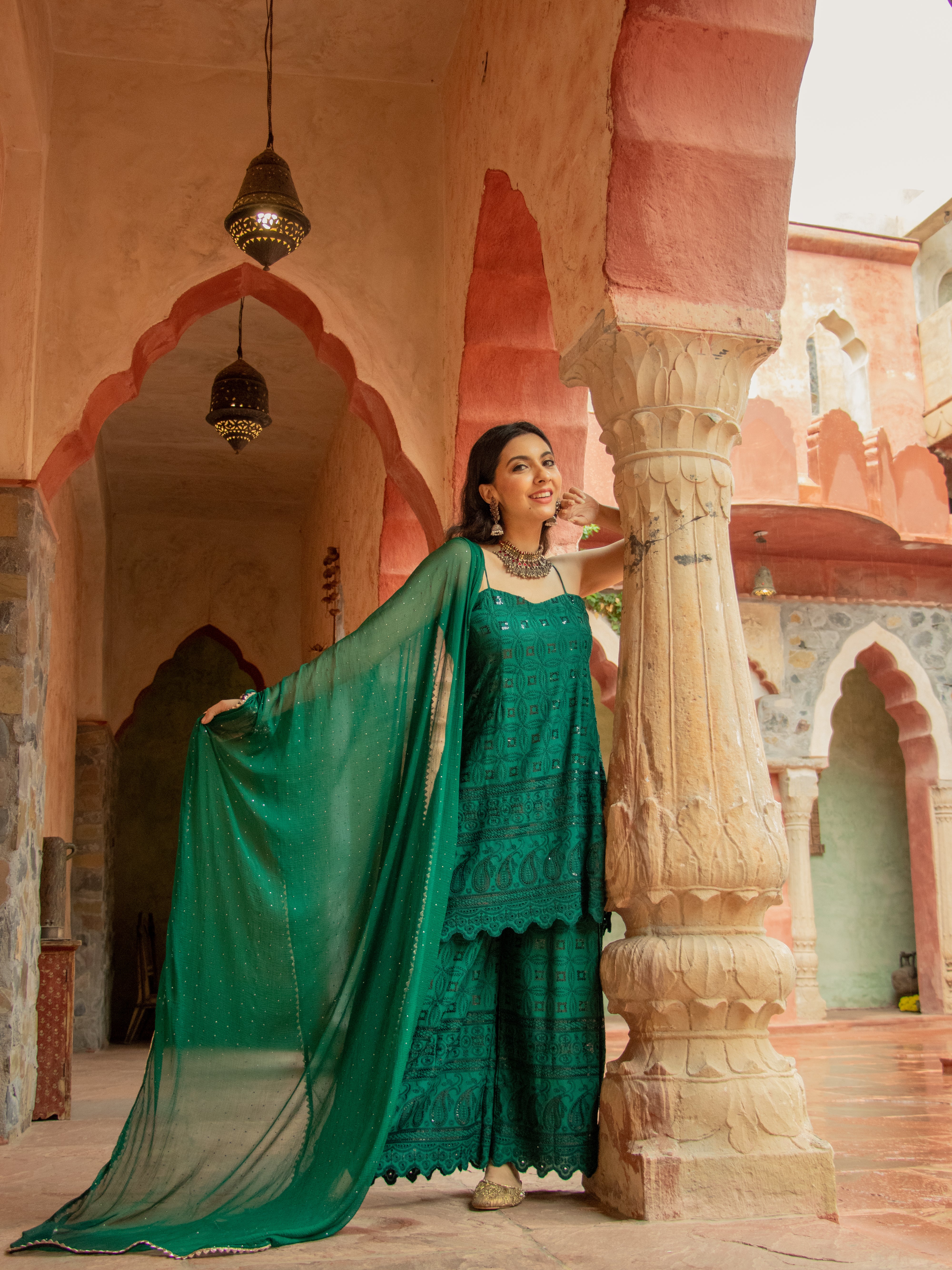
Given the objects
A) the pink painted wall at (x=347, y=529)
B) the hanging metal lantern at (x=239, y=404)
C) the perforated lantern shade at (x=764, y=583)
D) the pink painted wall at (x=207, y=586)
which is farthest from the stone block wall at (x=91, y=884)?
the perforated lantern shade at (x=764, y=583)

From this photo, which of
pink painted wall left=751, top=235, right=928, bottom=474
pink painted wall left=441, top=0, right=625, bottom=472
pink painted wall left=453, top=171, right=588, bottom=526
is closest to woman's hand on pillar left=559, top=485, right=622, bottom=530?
pink painted wall left=441, top=0, right=625, bottom=472

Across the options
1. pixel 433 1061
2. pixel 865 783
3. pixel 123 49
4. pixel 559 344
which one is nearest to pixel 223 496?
pixel 123 49

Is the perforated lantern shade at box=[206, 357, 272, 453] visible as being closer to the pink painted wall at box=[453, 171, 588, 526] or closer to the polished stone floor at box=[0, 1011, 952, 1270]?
the pink painted wall at box=[453, 171, 588, 526]

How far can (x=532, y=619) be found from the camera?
296cm

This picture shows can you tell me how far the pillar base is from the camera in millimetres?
2492

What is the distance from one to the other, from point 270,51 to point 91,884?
6.77 meters

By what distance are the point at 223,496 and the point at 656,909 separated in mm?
9262

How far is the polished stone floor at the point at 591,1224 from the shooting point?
2.19 meters

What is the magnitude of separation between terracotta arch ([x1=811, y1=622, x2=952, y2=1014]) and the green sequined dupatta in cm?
913

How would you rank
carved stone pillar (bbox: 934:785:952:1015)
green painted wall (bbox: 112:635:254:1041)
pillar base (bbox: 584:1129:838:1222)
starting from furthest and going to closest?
green painted wall (bbox: 112:635:254:1041) → carved stone pillar (bbox: 934:785:952:1015) → pillar base (bbox: 584:1129:838:1222)

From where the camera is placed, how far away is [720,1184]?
252cm

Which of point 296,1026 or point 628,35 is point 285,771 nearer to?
point 296,1026

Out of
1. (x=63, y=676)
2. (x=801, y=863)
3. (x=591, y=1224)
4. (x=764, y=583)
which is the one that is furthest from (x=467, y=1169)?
(x=801, y=863)

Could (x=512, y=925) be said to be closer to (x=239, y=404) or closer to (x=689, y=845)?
(x=689, y=845)
